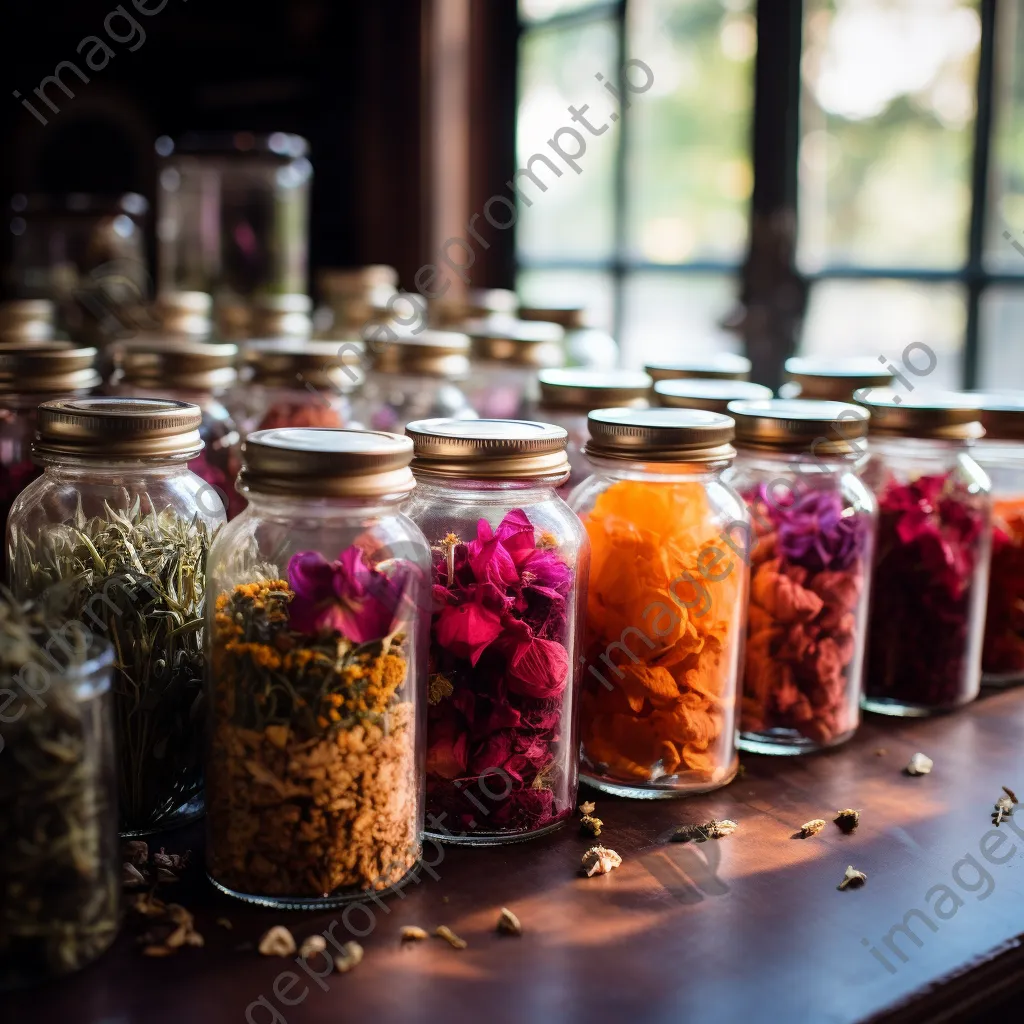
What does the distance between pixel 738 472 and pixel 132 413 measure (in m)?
0.51

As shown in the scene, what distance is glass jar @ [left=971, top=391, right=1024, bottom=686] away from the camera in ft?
4.03

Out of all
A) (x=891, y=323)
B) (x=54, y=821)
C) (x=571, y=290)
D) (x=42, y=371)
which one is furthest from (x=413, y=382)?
(x=571, y=290)

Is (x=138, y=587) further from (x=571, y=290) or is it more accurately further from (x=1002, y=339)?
(x=571, y=290)

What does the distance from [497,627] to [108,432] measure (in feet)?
0.96

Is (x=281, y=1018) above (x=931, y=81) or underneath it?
underneath

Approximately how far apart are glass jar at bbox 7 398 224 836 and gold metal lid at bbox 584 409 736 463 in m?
0.30

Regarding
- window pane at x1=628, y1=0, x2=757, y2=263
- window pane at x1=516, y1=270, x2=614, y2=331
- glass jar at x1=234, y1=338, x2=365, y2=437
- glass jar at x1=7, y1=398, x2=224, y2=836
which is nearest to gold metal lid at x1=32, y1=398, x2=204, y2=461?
glass jar at x1=7, y1=398, x2=224, y2=836

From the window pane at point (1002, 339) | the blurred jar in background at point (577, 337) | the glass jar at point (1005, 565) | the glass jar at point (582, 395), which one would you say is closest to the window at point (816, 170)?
the window pane at point (1002, 339)

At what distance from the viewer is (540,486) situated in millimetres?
861

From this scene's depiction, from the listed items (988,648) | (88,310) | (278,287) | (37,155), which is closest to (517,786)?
(988,648)

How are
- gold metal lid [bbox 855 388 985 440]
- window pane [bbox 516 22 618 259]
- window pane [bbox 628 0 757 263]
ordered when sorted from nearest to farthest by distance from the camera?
gold metal lid [bbox 855 388 985 440] < window pane [bbox 628 0 757 263] < window pane [bbox 516 22 618 259]

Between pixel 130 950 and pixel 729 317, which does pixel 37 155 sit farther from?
pixel 130 950

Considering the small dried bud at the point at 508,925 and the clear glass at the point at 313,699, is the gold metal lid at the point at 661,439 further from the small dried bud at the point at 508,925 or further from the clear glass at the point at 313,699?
the small dried bud at the point at 508,925

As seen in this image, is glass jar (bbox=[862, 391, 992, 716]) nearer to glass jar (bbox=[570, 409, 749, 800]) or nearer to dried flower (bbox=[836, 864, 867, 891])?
glass jar (bbox=[570, 409, 749, 800])
